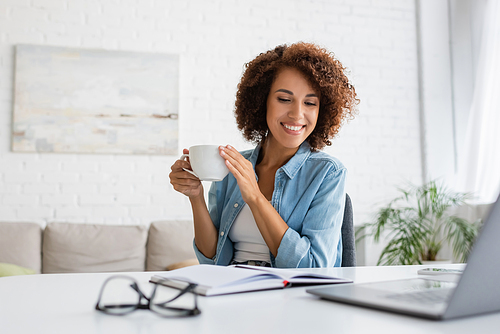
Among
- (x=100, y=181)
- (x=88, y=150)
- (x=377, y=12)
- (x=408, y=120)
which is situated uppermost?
(x=377, y=12)

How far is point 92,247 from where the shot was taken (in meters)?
2.79

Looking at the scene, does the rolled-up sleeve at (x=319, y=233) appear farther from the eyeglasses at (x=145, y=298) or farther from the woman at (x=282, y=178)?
the eyeglasses at (x=145, y=298)

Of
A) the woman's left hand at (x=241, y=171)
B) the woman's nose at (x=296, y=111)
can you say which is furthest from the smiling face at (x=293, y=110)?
the woman's left hand at (x=241, y=171)

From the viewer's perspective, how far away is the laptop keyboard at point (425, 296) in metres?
0.50

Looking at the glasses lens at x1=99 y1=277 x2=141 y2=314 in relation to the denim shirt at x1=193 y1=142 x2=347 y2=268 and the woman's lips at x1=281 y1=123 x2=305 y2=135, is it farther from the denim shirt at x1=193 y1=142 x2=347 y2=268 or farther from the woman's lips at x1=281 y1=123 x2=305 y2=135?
the woman's lips at x1=281 y1=123 x2=305 y2=135

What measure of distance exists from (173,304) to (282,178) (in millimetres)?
823

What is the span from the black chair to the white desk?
Result: 2.45 ft

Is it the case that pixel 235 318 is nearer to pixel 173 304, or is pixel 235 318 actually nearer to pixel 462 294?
pixel 173 304

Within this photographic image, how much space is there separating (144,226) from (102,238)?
0.28 meters

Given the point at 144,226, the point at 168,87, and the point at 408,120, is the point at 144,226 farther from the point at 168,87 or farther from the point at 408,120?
the point at 408,120

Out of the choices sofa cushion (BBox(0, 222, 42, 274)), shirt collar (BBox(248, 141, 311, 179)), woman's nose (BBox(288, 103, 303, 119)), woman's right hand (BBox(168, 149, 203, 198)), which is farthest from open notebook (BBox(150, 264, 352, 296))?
sofa cushion (BBox(0, 222, 42, 274))

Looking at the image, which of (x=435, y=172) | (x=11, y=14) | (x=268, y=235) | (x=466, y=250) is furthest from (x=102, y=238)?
(x=435, y=172)

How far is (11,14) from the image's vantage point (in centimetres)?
304

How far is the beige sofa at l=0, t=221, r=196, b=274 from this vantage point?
2.72 metres
